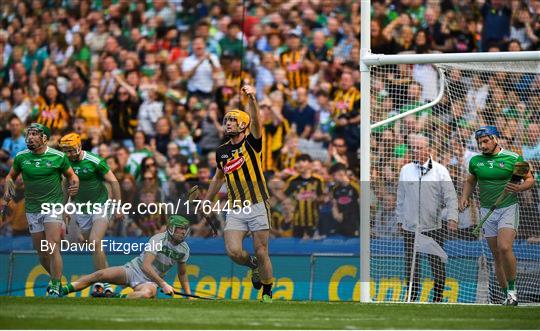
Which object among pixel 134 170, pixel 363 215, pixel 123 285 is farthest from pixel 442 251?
pixel 134 170

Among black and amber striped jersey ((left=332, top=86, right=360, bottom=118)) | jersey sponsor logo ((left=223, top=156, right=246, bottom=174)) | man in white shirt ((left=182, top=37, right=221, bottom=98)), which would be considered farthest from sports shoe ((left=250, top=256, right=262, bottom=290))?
man in white shirt ((left=182, top=37, right=221, bottom=98))

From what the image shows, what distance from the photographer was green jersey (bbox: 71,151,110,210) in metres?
12.6

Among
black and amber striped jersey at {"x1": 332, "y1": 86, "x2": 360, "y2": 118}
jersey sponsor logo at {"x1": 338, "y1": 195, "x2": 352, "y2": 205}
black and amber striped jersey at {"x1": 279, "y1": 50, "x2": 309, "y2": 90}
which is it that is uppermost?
black and amber striped jersey at {"x1": 279, "y1": 50, "x2": 309, "y2": 90}

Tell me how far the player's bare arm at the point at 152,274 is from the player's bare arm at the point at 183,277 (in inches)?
7.3

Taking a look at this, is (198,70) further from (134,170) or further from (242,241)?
(242,241)

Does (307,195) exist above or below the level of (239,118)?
below

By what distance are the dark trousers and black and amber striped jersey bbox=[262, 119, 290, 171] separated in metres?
4.09

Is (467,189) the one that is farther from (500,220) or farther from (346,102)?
(346,102)

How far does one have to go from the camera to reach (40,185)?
492 inches

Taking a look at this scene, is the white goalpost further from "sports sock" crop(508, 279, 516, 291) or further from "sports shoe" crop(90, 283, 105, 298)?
"sports shoe" crop(90, 283, 105, 298)

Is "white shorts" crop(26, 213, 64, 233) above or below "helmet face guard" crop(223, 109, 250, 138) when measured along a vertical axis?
below

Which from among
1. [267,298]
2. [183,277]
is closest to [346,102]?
[183,277]

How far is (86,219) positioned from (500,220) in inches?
177

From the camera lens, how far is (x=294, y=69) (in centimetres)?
1755
